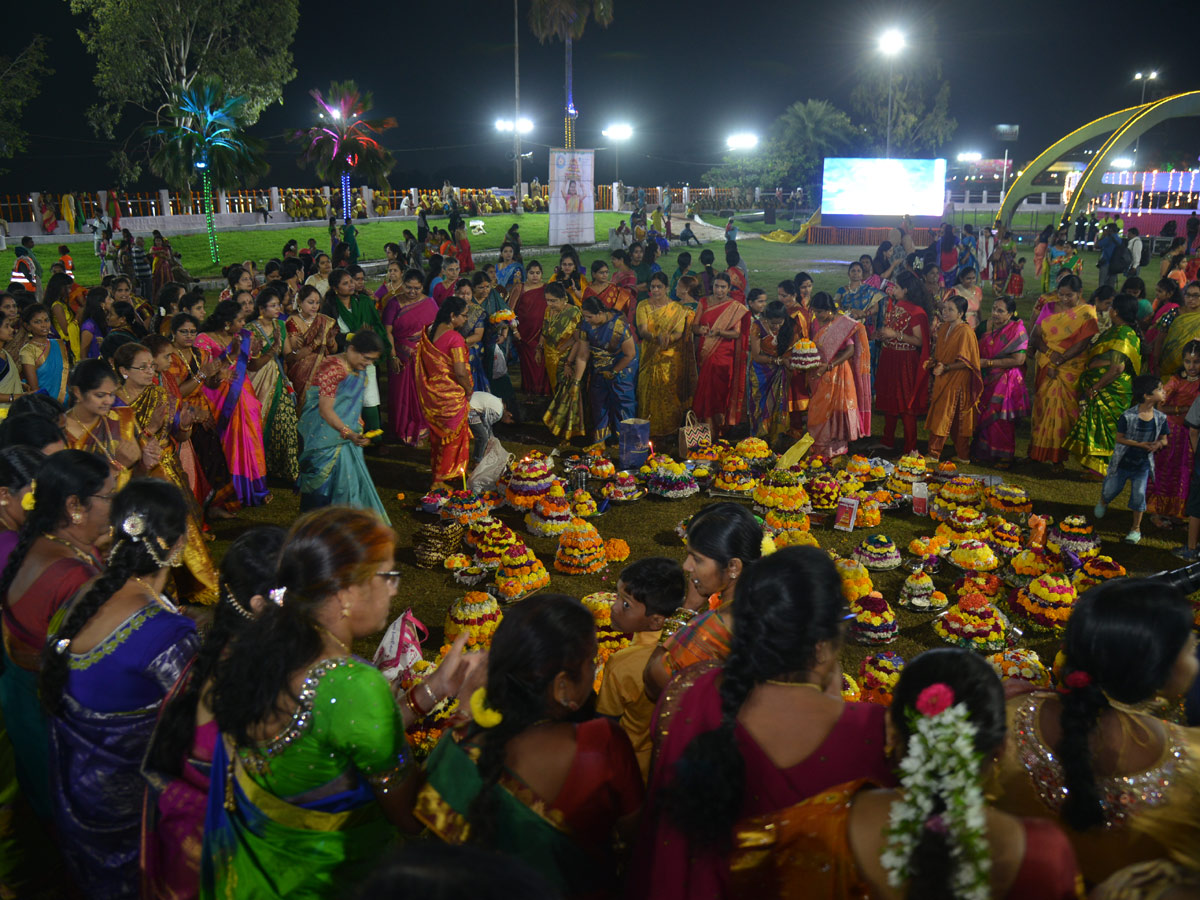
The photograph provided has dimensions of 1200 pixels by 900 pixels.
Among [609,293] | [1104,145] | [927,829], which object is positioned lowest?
[927,829]

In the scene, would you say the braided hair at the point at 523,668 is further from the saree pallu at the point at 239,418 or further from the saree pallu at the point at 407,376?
the saree pallu at the point at 407,376

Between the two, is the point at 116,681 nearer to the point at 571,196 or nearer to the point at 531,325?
the point at 531,325

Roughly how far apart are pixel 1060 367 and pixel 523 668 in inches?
272

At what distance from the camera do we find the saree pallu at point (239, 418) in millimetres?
6293

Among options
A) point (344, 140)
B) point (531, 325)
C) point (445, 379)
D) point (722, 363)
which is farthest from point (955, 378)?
point (344, 140)

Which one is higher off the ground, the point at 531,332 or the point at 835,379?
the point at 531,332

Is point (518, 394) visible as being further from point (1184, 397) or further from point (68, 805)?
point (68, 805)

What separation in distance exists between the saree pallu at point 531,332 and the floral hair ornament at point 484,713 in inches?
302

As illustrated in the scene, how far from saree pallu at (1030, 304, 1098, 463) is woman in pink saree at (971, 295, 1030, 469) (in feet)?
0.53

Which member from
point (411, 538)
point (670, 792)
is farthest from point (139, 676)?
point (411, 538)

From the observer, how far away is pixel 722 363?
8180mm

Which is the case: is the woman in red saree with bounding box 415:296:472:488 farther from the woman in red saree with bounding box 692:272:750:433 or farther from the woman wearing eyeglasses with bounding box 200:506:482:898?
the woman wearing eyeglasses with bounding box 200:506:482:898

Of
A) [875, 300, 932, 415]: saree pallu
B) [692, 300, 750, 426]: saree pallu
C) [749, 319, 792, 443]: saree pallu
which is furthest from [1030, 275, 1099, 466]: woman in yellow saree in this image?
[692, 300, 750, 426]: saree pallu

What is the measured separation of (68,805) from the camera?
8.16 feet
